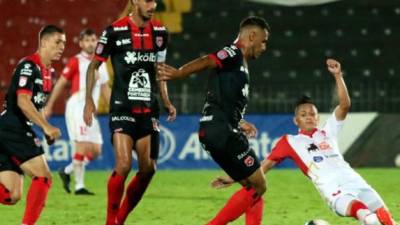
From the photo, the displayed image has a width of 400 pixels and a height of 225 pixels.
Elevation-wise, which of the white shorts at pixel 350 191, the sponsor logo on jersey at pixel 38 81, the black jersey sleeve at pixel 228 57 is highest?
the black jersey sleeve at pixel 228 57

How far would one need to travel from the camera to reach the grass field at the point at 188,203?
8.97 meters

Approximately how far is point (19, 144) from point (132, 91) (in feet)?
3.34

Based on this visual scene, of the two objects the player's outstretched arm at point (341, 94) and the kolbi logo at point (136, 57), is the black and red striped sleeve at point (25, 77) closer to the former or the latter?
the kolbi logo at point (136, 57)

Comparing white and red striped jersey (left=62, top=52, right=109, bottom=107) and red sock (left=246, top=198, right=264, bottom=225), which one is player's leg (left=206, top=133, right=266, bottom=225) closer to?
red sock (left=246, top=198, right=264, bottom=225)

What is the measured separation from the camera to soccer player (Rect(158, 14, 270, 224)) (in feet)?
23.1

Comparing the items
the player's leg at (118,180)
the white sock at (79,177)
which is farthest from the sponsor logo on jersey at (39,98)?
the white sock at (79,177)

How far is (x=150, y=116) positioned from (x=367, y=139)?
9177 millimetres

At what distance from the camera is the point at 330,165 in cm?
758

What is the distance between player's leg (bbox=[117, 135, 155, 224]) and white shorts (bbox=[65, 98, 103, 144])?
4.26 metres

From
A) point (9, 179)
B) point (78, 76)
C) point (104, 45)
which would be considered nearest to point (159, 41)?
point (104, 45)

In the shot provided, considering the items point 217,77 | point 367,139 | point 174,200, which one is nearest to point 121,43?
point 217,77

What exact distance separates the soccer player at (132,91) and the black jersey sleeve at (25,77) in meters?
0.50

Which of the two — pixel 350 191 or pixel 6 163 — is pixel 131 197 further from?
pixel 350 191

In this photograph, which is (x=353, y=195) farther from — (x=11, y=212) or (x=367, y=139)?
(x=367, y=139)
